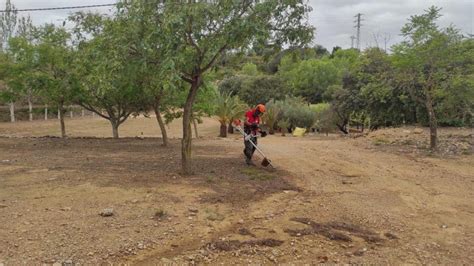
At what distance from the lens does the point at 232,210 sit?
6.30 metres

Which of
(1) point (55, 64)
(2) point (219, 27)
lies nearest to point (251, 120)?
(2) point (219, 27)

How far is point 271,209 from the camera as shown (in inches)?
254

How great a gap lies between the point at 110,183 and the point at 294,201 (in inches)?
124

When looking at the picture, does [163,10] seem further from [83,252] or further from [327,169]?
[327,169]

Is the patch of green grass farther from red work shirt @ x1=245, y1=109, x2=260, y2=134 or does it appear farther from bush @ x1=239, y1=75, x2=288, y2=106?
bush @ x1=239, y1=75, x2=288, y2=106

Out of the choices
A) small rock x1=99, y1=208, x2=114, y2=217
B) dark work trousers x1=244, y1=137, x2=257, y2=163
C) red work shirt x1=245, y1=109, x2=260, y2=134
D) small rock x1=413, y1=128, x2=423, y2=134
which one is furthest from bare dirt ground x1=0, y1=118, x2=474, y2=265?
small rock x1=413, y1=128, x2=423, y2=134

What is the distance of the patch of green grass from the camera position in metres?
8.46

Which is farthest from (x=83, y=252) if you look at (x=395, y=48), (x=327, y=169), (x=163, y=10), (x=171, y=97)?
(x=395, y=48)

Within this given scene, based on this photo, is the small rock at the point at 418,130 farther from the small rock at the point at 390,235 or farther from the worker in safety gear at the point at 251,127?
the small rock at the point at 390,235

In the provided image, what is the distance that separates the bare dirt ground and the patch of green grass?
0.13ft

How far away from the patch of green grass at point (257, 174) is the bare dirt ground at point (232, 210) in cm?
4

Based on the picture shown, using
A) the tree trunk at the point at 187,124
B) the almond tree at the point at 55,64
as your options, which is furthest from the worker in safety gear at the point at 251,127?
the almond tree at the point at 55,64

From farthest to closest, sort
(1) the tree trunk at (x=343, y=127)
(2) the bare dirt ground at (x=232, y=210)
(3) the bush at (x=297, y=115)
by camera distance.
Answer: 1. (1) the tree trunk at (x=343, y=127)
2. (3) the bush at (x=297, y=115)
3. (2) the bare dirt ground at (x=232, y=210)

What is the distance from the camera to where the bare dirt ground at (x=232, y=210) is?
485 centimetres
